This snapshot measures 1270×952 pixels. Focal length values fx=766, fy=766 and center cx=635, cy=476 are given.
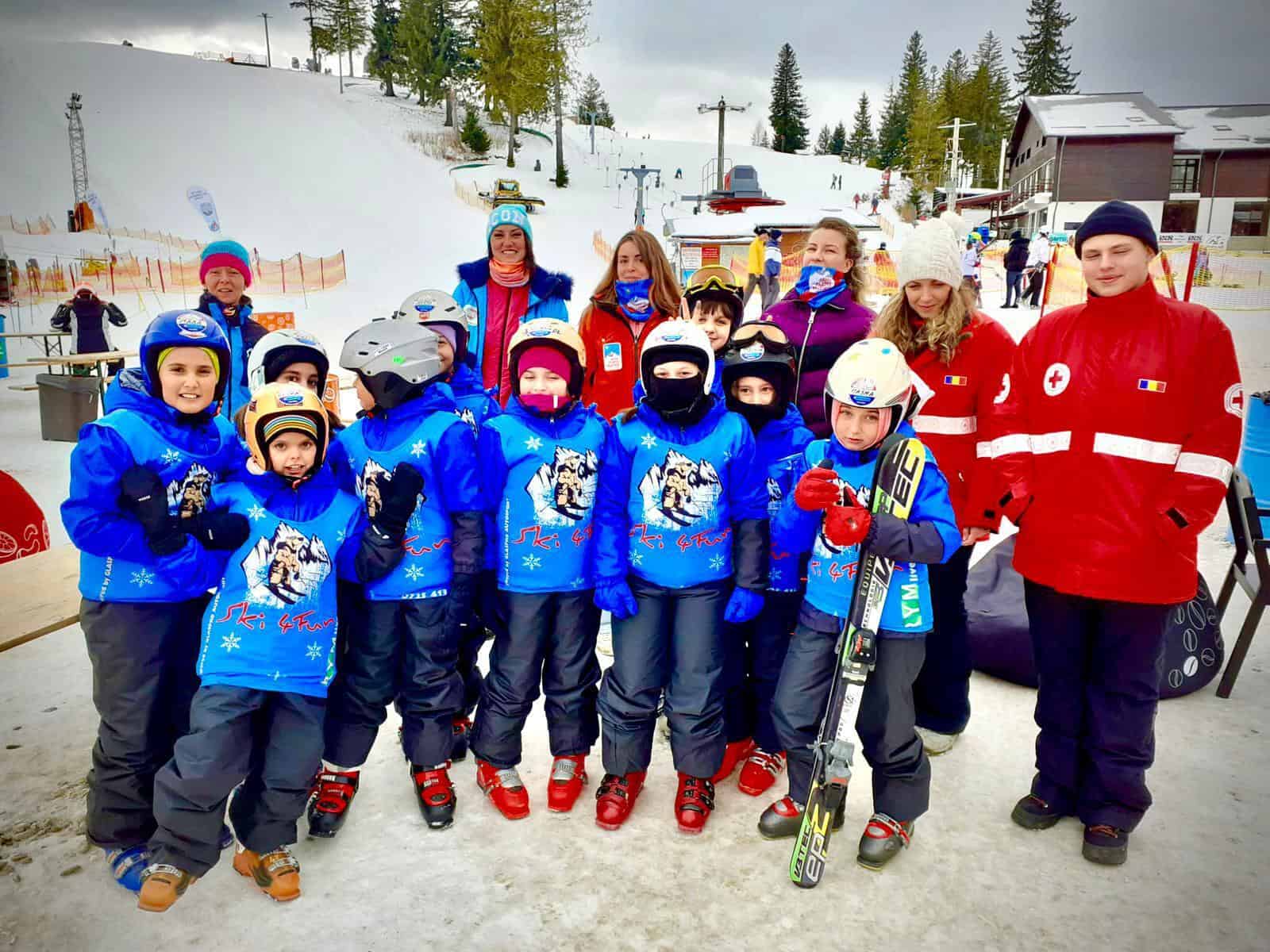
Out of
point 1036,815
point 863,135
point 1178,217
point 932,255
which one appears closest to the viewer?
point 1036,815

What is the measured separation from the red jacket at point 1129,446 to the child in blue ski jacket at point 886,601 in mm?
456

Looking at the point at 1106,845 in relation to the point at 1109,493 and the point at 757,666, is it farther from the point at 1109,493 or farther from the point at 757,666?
the point at 757,666

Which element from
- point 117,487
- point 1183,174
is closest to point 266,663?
point 117,487

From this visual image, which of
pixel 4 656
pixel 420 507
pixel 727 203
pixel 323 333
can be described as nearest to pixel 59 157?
pixel 323 333

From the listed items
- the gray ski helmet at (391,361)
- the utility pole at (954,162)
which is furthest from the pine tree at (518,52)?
the gray ski helmet at (391,361)

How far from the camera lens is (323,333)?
18.2m

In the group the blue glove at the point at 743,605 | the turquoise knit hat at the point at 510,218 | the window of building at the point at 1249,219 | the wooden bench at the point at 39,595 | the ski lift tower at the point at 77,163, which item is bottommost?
the wooden bench at the point at 39,595

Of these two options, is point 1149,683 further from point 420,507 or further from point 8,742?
point 8,742

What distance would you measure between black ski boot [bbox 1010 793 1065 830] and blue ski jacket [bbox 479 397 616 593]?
188 centimetres

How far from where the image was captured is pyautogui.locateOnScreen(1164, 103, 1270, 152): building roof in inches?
260

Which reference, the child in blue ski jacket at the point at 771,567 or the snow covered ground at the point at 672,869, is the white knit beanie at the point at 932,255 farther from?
the snow covered ground at the point at 672,869

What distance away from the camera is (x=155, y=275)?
20.4 m

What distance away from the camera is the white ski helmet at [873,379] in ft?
8.50

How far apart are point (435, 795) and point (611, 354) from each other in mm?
2308
